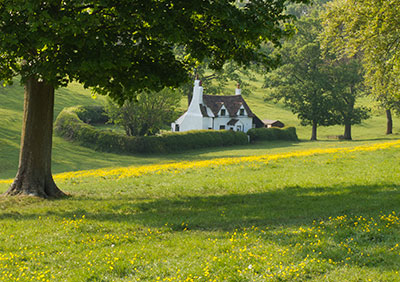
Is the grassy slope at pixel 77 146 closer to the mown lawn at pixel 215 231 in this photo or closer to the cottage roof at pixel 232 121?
the cottage roof at pixel 232 121

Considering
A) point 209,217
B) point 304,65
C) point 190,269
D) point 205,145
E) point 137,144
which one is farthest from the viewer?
point 304,65

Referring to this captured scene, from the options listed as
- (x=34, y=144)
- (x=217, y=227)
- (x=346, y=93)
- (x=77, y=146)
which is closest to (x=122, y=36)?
(x=34, y=144)

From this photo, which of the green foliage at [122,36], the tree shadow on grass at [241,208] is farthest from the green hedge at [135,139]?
the green foliage at [122,36]

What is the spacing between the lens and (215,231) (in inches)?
462

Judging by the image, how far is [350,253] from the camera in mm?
9109

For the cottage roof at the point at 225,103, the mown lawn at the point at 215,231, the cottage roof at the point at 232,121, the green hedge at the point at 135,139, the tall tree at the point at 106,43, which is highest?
the cottage roof at the point at 225,103

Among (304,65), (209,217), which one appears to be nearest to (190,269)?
(209,217)

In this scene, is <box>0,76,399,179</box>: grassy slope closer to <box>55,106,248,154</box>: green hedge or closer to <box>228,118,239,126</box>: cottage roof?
<box>55,106,248,154</box>: green hedge

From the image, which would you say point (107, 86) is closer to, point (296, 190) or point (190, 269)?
point (296, 190)

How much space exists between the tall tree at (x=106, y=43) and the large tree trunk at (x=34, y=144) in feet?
0.12

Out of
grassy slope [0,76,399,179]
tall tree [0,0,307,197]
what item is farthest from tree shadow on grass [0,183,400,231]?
grassy slope [0,76,399,179]

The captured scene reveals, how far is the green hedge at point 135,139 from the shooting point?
5462cm

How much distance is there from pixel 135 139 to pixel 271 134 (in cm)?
2426

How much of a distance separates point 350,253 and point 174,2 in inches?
379
